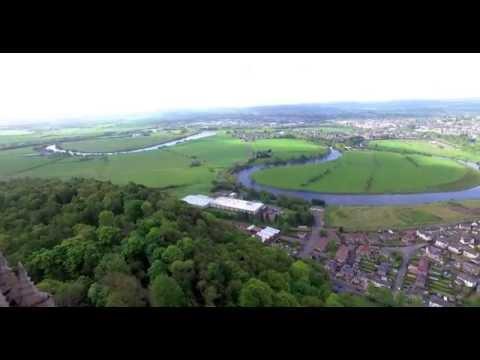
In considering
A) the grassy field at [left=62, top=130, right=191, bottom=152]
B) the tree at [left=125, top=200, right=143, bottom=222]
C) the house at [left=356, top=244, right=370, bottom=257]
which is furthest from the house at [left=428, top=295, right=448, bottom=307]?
the grassy field at [left=62, top=130, right=191, bottom=152]

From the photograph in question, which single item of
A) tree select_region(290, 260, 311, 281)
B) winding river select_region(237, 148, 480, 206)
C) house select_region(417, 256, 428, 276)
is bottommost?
winding river select_region(237, 148, 480, 206)

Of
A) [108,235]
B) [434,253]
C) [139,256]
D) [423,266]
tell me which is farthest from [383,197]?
[108,235]

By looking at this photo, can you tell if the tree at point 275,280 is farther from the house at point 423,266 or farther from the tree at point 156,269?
the house at point 423,266

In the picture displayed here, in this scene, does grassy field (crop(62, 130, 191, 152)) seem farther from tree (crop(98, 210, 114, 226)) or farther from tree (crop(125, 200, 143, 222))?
tree (crop(98, 210, 114, 226))
